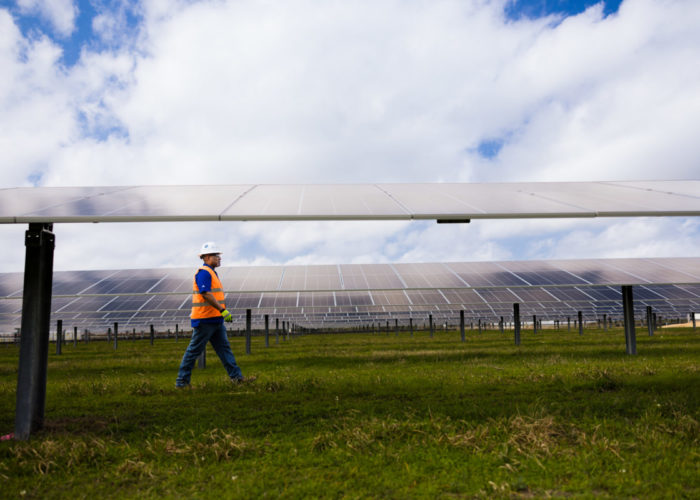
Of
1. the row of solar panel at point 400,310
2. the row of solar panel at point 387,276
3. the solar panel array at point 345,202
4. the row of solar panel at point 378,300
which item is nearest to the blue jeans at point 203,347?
the solar panel array at point 345,202

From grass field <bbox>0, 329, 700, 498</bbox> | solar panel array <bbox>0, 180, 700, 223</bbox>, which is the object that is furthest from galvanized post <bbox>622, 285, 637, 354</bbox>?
grass field <bbox>0, 329, 700, 498</bbox>

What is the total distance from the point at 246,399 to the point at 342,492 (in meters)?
4.50

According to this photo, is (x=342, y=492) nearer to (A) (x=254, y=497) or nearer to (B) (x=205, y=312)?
(A) (x=254, y=497)

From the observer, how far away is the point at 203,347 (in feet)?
31.6

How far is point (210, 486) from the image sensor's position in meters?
4.29

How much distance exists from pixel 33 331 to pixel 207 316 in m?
3.46

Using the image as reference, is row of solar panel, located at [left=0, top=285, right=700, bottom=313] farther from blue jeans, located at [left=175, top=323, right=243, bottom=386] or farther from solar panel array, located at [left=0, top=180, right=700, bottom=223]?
solar panel array, located at [left=0, top=180, right=700, bottom=223]

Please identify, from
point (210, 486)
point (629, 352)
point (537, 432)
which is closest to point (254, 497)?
point (210, 486)

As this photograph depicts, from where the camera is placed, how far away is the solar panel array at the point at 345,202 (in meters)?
5.87

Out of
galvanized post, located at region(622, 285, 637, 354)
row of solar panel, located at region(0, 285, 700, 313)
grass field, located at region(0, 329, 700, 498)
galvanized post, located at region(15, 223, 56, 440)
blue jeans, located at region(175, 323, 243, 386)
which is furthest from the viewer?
row of solar panel, located at region(0, 285, 700, 313)

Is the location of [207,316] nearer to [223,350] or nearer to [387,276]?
[223,350]

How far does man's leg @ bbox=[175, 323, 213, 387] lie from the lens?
362 inches

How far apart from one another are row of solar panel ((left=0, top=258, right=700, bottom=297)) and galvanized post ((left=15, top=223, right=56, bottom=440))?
518 inches

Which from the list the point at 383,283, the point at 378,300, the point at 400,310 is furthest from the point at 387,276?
the point at 400,310
